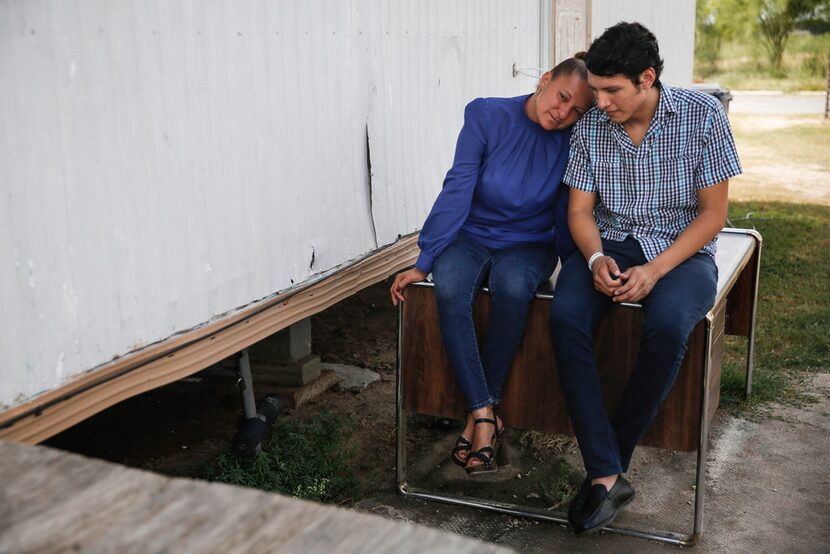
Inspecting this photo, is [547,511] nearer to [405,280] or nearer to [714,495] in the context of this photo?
[714,495]

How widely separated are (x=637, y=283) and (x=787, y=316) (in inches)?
113

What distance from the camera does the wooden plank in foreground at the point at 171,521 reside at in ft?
4.62

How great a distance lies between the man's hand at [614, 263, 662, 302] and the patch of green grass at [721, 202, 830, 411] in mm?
1555

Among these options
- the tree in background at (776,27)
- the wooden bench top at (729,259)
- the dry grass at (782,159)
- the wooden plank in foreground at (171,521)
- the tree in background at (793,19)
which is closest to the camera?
the wooden plank in foreground at (171,521)

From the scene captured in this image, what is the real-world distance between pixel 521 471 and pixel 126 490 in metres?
2.44

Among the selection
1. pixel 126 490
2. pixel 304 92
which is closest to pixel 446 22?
pixel 304 92

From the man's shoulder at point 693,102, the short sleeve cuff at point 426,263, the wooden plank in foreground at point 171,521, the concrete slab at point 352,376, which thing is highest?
the man's shoulder at point 693,102

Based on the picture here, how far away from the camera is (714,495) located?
3.59m

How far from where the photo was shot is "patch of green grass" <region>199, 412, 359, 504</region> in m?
3.60

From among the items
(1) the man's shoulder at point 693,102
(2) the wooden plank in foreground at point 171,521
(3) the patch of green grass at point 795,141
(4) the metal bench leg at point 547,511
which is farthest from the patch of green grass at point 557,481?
(3) the patch of green grass at point 795,141

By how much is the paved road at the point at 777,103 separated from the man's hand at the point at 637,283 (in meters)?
16.3

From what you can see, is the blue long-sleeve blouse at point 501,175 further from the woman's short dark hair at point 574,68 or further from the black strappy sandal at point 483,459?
the black strappy sandal at point 483,459

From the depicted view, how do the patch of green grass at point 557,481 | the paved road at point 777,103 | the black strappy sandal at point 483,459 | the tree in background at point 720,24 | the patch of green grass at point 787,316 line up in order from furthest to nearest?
the tree in background at point 720,24 → the paved road at point 777,103 → the patch of green grass at point 787,316 → the patch of green grass at point 557,481 → the black strappy sandal at point 483,459

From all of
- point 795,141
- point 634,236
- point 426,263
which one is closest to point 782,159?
point 795,141
